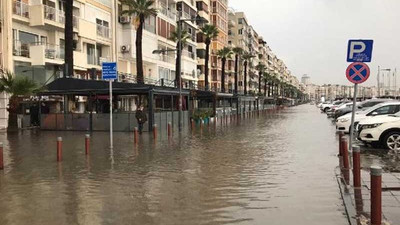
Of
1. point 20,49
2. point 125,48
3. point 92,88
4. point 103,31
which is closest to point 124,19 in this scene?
point 125,48

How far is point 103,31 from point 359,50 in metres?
31.2

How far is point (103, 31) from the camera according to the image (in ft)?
130

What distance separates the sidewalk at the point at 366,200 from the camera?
6465 millimetres

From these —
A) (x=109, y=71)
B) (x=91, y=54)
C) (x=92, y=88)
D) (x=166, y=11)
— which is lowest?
(x=92, y=88)

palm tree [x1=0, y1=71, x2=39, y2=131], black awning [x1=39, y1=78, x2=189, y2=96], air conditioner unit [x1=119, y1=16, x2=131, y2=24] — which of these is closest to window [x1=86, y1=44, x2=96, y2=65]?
air conditioner unit [x1=119, y1=16, x2=131, y2=24]

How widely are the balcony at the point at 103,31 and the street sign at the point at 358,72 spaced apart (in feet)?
99.1

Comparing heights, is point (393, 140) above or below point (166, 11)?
below

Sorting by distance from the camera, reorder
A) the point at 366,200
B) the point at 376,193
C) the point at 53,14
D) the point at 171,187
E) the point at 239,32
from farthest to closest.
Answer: the point at 239,32
the point at 53,14
the point at 171,187
the point at 366,200
the point at 376,193

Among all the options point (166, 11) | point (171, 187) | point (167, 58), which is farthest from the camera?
point (167, 58)

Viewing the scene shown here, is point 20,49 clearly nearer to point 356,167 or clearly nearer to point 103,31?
point 103,31

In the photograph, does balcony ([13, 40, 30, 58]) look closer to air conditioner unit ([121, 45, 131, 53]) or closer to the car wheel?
air conditioner unit ([121, 45, 131, 53])

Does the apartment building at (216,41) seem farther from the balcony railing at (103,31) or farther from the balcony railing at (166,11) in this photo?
the balcony railing at (103,31)

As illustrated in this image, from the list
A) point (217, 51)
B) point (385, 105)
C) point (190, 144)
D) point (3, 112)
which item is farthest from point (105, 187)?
point (217, 51)

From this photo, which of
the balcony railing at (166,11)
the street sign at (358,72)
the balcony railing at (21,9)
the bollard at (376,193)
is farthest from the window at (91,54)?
the bollard at (376,193)
